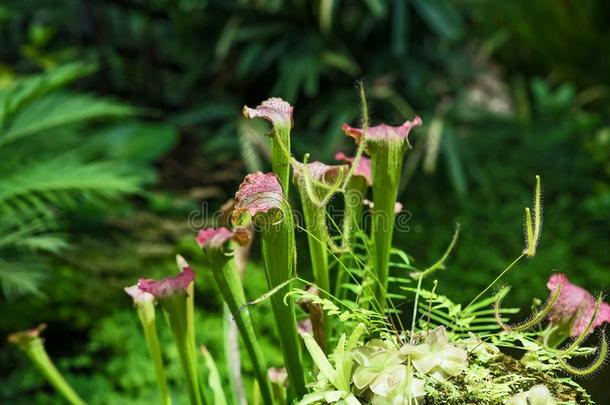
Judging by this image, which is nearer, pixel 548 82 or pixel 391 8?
pixel 391 8

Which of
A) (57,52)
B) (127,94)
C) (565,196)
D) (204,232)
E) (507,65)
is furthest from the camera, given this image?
(507,65)

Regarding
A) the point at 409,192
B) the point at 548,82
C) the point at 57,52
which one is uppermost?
the point at 57,52

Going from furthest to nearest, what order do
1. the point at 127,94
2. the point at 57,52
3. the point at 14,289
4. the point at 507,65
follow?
the point at 507,65 < the point at 127,94 < the point at 57,52 < the point at 14,289

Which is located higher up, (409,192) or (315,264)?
(409,192)

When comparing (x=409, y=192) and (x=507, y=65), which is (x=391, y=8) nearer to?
(x=409, y=192)

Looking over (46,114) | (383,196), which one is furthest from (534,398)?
(46,114)

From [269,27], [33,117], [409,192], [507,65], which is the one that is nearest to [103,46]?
[269,27]

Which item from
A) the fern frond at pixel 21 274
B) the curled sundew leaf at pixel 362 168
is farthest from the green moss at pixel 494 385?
the fern frond at pixel 21 274
